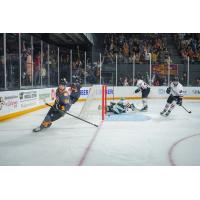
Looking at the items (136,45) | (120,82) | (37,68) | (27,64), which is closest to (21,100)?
(27,64)

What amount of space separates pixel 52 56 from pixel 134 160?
360 inches

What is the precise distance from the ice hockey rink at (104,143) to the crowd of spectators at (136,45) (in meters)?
10.4

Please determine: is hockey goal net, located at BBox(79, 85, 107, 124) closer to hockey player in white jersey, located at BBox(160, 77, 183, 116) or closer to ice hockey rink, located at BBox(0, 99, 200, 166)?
ice hockey rink, located at BBox(0, 99, 200, 166)

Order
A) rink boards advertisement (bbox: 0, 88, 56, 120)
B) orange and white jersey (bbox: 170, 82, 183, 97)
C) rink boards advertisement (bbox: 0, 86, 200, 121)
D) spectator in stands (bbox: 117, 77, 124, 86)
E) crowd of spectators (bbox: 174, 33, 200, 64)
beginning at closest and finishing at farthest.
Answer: rink boards advertisement (bbox: 0, 88, 56, 120) → rink boards advertisement (bbox: 0, 86, 200, 121) → orange and white jersey (bbox: 170, 82, 183, 97) → spectator in stands (bbox: 117, 77, 124, 86) → crowd of spectators (bbox: 174, 33, 200, 64)

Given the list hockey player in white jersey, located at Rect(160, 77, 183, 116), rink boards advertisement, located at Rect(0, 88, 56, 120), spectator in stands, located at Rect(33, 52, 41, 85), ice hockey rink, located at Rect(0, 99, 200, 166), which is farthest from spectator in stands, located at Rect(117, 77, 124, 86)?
ice hockey rink, located at Rect(0, 99, 200, 166)

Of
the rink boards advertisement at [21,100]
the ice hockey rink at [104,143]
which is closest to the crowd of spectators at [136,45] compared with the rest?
the rink boards advertisement at [21,100]

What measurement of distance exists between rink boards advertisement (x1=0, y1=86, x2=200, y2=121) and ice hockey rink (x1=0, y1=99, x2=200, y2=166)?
663mm

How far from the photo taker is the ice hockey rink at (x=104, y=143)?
4.20 metres

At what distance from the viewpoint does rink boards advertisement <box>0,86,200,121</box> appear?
817cm

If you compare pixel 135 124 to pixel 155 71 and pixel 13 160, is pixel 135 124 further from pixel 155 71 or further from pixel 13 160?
pixel 155 71

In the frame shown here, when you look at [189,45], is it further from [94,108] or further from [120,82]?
[94,108]

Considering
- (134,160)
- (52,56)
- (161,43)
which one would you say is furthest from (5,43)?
(161,43)

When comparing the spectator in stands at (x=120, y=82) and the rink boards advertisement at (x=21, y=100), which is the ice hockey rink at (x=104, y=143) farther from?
Answer: the spectator in stands at (x=120, y=82)
